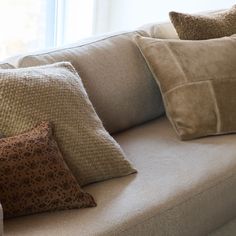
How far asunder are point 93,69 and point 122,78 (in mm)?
150

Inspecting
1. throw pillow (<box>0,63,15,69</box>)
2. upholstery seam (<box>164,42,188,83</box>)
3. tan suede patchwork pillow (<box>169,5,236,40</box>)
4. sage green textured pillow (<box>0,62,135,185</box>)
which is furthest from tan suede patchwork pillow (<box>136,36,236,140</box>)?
throw pillow (<box>0,63,15,69</box>)

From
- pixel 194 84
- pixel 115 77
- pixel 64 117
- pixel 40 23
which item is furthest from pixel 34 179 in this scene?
pixel 40 23

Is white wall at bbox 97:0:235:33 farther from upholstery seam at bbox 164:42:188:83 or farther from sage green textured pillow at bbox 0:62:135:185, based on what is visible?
sage green textured pillow at bbox 0:62:135:185

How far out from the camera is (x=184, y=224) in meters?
1.59

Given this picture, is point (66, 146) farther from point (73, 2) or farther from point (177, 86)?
point (73, 2)

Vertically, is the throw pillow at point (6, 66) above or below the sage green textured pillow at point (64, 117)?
above

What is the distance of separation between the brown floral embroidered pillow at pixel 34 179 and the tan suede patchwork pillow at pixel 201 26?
993 millimetres

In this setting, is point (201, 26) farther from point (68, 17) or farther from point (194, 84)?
point (68, 17)

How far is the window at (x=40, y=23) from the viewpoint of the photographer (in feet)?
9.99

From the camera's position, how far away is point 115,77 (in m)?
2.04

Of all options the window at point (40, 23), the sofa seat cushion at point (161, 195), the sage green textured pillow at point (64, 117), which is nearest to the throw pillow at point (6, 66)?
the sage green textured pillow at point (64, 117)

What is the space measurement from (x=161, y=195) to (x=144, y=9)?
Result: 2055 millimetres

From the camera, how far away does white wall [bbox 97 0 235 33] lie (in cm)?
323

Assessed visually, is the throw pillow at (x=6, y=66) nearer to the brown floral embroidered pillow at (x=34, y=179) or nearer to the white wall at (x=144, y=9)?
the brown floral embroidered pillow at (x=34, y=179)
